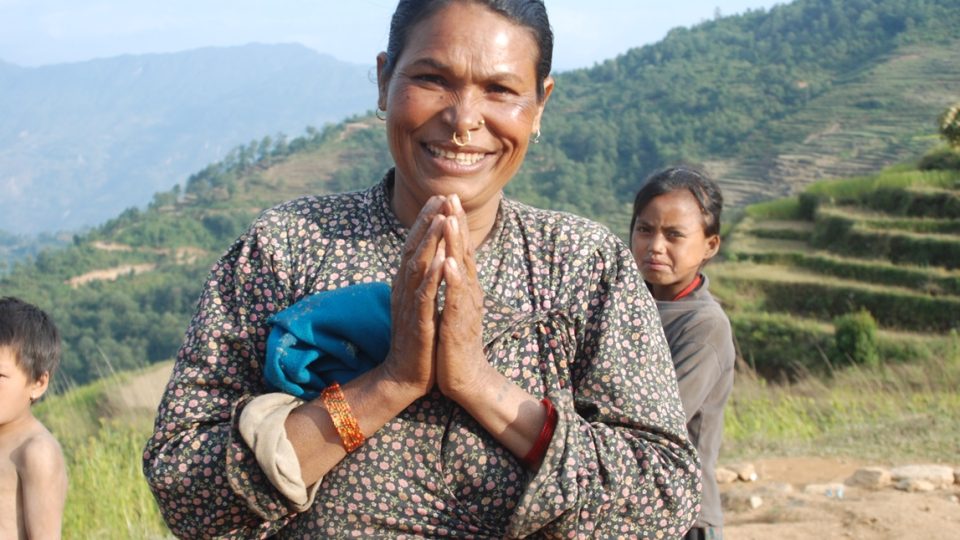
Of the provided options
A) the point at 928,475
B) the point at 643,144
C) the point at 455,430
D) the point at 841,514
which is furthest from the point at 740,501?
the point at 643,144

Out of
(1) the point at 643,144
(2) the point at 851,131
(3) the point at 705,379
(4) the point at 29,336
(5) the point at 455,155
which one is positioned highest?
(5) the point at 455,155

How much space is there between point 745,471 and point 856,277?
20008 mm

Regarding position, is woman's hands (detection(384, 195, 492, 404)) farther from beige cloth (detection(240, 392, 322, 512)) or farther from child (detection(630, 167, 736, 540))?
child (detection(630, 167, 736, 540))

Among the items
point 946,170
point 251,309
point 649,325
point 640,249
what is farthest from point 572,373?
point 946,170

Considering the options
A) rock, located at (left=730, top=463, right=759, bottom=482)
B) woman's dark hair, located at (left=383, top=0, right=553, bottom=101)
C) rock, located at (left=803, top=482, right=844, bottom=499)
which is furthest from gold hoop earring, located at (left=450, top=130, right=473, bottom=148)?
rock, located at (left=730, top=463, right=759, bottom=482)

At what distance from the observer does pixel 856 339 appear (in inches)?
818

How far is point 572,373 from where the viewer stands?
1753 millimetres

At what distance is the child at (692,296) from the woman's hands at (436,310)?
4.07ft

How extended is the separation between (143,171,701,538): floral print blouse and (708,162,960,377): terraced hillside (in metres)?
19.3

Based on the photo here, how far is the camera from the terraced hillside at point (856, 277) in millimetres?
22516

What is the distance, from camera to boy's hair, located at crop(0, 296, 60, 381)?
240 cm

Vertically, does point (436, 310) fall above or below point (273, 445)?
above

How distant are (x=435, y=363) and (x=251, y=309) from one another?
0.36m

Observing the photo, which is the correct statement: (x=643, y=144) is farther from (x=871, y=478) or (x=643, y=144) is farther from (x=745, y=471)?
(x=871, y=478)
